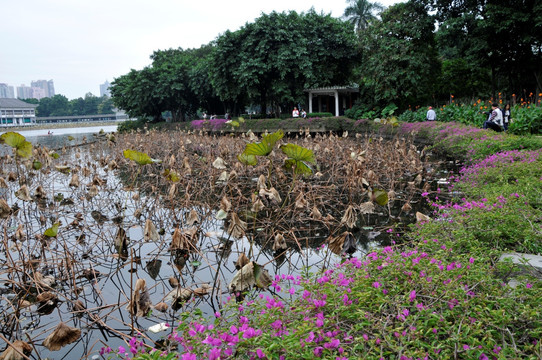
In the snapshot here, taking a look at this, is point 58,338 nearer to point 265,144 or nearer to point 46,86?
point 265,144

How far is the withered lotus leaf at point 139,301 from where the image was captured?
2256 mm

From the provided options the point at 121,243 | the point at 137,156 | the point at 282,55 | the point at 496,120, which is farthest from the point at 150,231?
the point at 282,55

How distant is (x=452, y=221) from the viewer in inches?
125

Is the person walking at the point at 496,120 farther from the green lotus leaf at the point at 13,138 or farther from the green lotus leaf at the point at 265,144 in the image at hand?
the green lotus leaf at the point at 13,138

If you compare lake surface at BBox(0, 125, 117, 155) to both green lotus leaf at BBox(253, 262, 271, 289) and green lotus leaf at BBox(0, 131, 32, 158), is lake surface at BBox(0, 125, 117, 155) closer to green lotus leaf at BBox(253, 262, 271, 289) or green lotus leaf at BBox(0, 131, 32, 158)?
green lotus leaf at BBox(0, 131, 32, 158)

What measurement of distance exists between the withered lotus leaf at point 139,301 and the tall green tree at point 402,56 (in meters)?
18.1

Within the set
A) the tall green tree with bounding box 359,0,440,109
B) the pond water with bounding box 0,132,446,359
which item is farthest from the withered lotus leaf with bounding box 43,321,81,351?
the tall green tree with bounding box 359,0,440,109

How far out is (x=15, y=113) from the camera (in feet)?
179

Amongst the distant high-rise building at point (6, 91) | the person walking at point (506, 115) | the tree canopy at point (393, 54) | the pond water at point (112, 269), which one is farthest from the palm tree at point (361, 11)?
the distant high-rise building at point (6, 91)

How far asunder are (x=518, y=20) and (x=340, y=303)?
53.9 feet

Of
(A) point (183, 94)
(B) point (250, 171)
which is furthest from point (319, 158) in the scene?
(A) point (183, 94)

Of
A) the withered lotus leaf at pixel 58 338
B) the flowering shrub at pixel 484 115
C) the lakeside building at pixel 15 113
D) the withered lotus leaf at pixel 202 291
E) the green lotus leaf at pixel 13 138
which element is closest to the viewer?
the withered lotus leaf at pixel 58 338

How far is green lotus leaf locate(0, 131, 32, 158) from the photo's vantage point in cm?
436

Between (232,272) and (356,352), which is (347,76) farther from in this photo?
(356,352)
